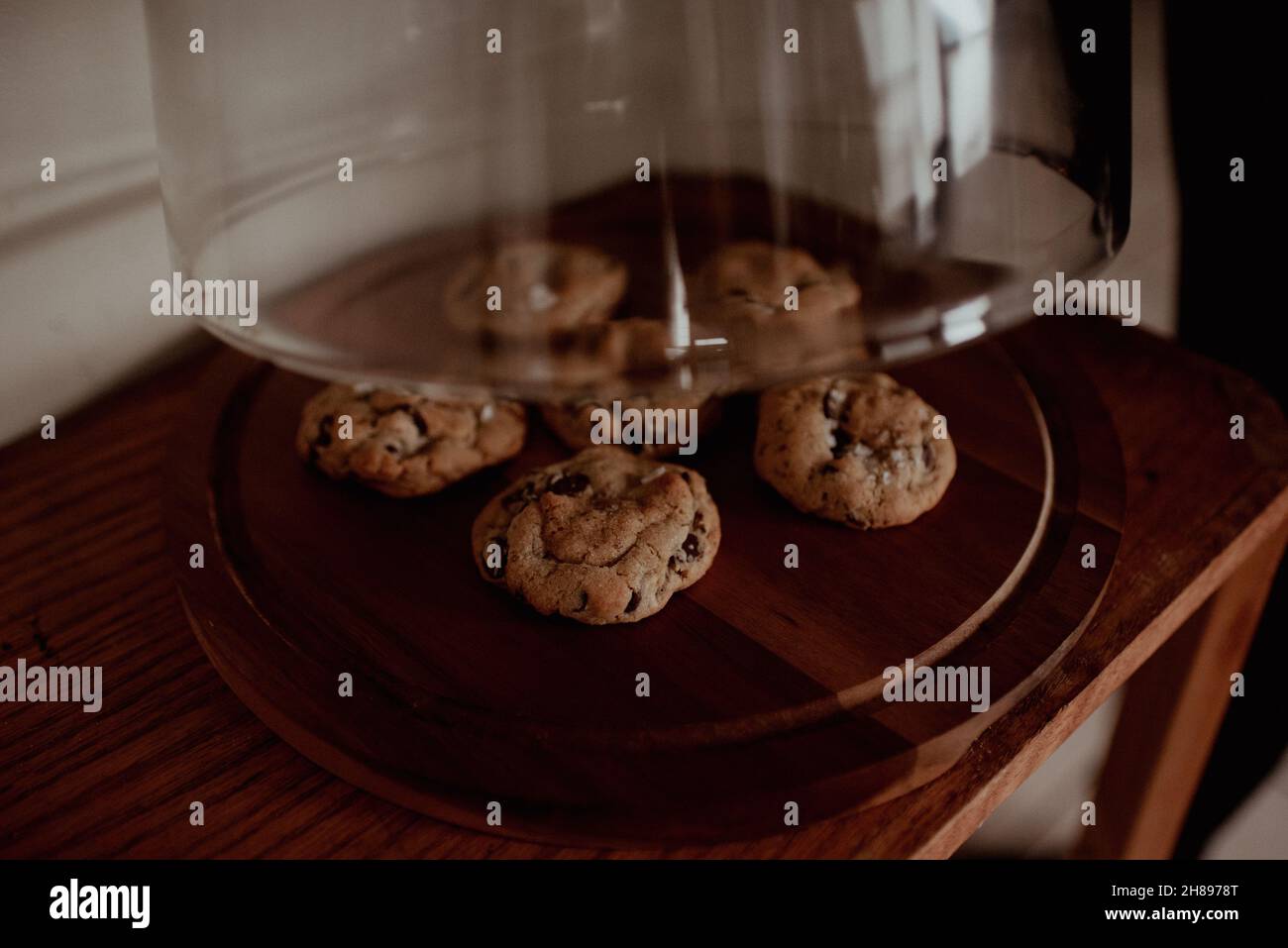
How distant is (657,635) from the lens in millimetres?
613

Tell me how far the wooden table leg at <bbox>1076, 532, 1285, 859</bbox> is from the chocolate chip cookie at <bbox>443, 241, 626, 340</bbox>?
548 mm

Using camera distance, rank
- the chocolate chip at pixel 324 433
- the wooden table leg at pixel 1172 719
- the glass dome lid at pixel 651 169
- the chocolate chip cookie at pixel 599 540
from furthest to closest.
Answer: the wooden table leg at pixel 1172 719 → the chocolate chip at pixel 324 433 → the chocolate chip cookie at pixel 599 540 → the glass dome lid at pixel 651 169

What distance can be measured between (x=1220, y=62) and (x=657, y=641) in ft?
2.61

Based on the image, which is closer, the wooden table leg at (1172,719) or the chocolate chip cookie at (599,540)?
the chocolate chip cookie at (599,540)

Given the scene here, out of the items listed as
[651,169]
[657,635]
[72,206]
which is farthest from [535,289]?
[72,206]

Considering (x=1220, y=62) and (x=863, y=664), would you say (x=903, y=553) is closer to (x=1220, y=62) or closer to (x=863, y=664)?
(x=863, y=664)

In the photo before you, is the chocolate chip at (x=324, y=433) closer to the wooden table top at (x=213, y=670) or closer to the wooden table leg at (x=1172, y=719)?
the wooden table top at (x=213, y=670)

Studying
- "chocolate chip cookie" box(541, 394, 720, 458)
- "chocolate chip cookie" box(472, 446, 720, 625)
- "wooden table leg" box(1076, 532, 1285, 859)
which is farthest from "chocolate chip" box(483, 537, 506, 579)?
"wooden table leg" box(1076, 532, 1285, 859)

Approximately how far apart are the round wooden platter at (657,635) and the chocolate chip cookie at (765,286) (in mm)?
154

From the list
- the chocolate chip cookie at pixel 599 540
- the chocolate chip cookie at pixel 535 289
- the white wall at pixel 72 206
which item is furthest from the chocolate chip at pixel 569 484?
the white wall at pixel 72 206

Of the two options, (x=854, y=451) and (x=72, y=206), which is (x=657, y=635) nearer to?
(x=854, y=451)

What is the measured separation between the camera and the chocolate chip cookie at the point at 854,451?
673mm

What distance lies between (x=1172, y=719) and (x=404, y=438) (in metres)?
0.71
